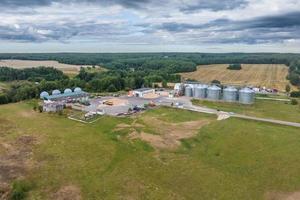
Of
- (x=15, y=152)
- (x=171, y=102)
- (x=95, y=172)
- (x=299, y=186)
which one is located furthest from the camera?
(x=171, y=102)

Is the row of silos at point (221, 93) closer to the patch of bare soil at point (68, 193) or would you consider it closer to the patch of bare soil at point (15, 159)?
the patch of bare soil at point (15, 159)

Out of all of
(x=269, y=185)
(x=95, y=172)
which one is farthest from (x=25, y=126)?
(x=269, y=185)

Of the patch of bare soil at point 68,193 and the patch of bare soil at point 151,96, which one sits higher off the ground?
the patch of bare soil at point 151,96

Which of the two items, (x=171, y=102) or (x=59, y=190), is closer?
(x=59, y=190)

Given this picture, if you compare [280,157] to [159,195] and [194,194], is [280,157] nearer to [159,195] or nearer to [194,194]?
[194,194]

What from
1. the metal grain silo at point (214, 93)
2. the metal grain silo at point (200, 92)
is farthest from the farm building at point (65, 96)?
the metal grain silo at point (214, 93)

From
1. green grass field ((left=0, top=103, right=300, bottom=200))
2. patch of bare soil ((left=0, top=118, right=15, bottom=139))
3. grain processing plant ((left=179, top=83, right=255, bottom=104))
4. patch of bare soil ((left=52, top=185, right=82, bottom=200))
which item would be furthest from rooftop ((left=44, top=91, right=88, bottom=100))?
patch of bare soil ((left=52, top=185, right=82, bottom=200))

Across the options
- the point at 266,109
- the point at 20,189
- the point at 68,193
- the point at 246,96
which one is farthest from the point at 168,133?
the point at 246,96
